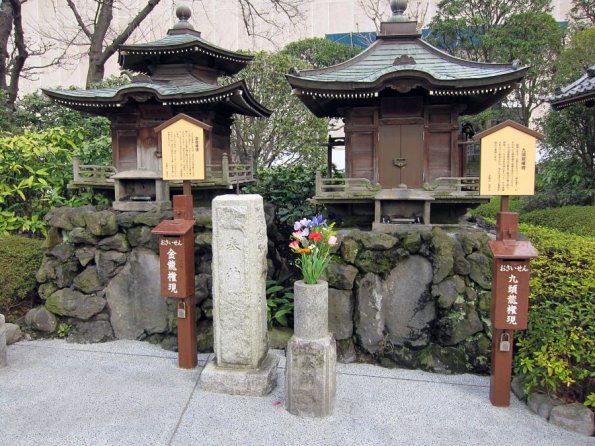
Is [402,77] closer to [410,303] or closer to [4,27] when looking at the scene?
[410,303]

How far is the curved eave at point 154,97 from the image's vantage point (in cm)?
784

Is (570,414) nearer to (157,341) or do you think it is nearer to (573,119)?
(157,341)

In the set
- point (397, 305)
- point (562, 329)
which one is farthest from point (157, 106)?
point (562, 329)

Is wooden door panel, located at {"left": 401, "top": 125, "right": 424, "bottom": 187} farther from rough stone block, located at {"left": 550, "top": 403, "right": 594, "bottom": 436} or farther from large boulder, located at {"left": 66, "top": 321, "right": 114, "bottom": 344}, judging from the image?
large boulder, located at {"left": 66, "top": 321, "right": 114, "bottom": 344}

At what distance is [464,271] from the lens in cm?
626

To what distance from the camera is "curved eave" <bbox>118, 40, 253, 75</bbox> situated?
8.52 m

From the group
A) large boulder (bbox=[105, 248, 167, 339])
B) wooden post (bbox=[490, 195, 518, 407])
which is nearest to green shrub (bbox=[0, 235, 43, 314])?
large boulder (bbox=[105, 248, 167, 339])

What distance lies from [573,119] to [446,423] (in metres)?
11.1

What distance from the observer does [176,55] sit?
29.0 ft

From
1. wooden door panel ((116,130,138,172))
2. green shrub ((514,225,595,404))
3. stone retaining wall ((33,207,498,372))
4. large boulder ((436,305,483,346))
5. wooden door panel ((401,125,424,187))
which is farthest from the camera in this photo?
wooden door panel ((116,130,138,172))

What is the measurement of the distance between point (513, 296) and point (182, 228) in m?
4.04

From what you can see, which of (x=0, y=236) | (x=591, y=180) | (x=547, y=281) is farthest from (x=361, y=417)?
(x=591, y=180)

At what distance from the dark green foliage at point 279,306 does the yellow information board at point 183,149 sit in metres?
2.60

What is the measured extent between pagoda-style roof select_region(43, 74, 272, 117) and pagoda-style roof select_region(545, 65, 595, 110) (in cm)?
664
